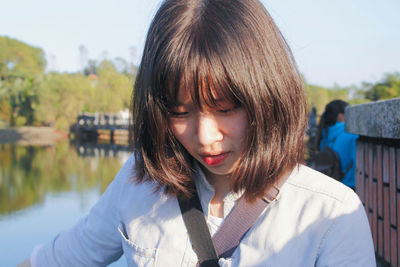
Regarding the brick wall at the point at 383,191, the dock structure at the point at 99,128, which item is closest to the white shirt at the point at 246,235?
the brick wall at the point at 383,191

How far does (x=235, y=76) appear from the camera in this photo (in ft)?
2.48

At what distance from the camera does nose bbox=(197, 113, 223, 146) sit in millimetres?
794

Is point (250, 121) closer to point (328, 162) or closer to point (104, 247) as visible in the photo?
point (104, 247)

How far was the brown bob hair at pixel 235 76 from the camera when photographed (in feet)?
2.50

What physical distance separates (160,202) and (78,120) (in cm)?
2652

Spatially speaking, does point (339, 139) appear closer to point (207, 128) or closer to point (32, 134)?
point (207, 128)

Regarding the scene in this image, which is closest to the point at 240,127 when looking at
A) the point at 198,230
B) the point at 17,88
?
the point at 198,230

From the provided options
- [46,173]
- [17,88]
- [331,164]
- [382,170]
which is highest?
[17,88]

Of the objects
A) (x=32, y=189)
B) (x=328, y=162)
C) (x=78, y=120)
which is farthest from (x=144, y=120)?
(x=78, y=120)

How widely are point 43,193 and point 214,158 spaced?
916 cm

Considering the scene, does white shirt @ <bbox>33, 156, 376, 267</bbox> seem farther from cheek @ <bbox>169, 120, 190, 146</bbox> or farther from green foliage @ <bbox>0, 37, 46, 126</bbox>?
green foliage @ <bbox>0, 37, 46, 126</bbox>

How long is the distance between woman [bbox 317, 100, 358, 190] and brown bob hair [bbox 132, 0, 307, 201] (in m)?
2.12

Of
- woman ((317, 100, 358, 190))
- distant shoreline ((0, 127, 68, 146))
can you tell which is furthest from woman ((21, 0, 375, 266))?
distant shoreline ((0, 127, 68, 146))

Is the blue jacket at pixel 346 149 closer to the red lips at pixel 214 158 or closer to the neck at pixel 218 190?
the neck at pixel 218 190
